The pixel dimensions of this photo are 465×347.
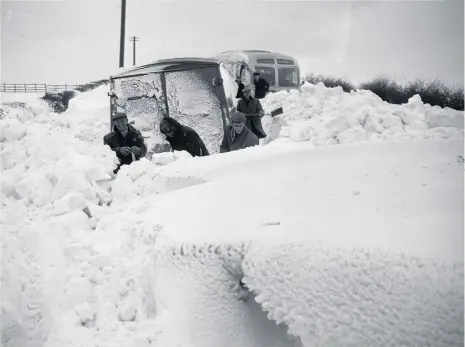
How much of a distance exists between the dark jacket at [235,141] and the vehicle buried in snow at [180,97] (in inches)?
11.3

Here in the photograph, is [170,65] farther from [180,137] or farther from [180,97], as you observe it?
[180,137]

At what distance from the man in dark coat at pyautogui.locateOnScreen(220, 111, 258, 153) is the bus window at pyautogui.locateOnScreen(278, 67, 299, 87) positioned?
332cm

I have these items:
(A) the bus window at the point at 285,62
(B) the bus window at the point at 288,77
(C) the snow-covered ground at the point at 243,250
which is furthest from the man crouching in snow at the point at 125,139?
(B) the bus window at the point at 288,77

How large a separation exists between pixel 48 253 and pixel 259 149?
176cm

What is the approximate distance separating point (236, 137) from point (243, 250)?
267 cm

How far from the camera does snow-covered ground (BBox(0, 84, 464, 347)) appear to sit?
1.38 metres

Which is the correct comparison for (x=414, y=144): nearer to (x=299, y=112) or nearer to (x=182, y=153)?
(x=182, y=153)

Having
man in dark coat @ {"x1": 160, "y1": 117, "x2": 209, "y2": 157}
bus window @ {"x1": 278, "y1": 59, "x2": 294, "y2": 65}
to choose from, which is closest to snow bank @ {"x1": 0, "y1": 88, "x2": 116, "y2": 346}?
man in dark coat @ {"x1": 160, "y1": 117, "x2": 209, "y2": 157}

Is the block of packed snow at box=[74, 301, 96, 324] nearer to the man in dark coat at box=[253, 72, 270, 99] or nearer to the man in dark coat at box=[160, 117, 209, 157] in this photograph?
the man in dark coat at box=[160, 117, 209, 157]

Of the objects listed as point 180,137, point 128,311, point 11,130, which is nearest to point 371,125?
point 180,137

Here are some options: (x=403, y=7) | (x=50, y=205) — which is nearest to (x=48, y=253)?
(x=50, y=205)

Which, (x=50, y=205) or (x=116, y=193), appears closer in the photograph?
(x=50, y=205)

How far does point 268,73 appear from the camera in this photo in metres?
7.48

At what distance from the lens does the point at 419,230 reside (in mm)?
1490
